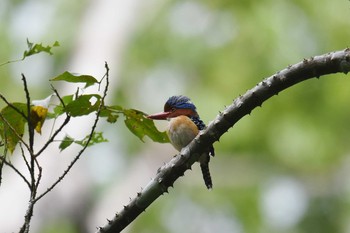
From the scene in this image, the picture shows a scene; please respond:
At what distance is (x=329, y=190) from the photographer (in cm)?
1153

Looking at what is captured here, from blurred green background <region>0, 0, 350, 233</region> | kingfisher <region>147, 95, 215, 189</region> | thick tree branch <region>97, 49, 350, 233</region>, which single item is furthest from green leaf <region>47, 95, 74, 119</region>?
blurred green background <region>0, 0, 350, 233</region>

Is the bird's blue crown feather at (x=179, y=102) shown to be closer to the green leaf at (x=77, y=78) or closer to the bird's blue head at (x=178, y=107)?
the bird's blue head at (x=178, y=107)

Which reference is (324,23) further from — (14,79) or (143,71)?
(14,79)

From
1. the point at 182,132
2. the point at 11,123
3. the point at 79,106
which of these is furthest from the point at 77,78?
the point at 182,132

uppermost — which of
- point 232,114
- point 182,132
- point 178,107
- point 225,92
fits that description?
point 225,92

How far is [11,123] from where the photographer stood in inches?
92.4

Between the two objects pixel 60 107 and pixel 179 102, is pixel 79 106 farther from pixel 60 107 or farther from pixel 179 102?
pixel 179 102

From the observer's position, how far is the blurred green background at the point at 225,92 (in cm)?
1074

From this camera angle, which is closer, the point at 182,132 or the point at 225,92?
the point at 182,132

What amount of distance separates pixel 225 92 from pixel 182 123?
7.31 metres

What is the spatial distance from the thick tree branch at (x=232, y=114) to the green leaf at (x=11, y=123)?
404 millimetres

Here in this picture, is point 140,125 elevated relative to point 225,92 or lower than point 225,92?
lower

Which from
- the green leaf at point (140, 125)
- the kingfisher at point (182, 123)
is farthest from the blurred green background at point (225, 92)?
the green leaf at point (140, 125)

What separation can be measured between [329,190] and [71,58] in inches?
176
